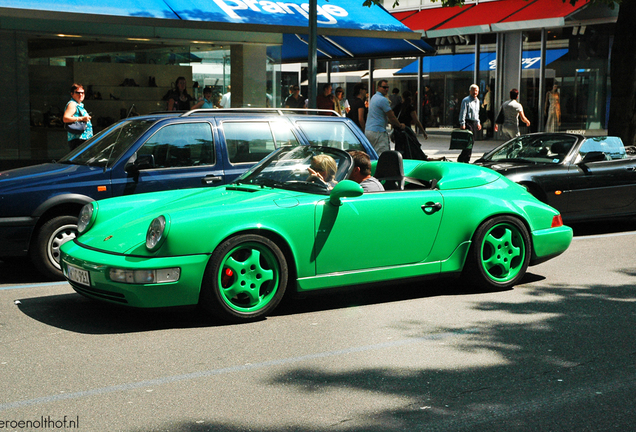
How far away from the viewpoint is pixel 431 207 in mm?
6516

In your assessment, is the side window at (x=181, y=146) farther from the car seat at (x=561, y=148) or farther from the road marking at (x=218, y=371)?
the car seat at (x=561, y=148)

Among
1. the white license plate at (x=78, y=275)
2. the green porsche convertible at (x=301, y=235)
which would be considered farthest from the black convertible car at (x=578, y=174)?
the white license plate at (x=78, y=275)

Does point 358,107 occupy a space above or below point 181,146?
above

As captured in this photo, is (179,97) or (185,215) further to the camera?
(179,97)

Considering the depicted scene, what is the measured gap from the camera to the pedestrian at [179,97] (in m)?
16.4

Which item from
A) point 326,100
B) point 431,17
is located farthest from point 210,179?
point 431,17

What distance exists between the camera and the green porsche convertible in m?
5.50

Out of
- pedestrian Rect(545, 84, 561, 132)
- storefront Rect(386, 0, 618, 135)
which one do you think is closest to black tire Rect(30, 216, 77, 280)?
storefront Rect(386, 0, 618, 135)

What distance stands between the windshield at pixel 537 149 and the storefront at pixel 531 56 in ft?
42.8

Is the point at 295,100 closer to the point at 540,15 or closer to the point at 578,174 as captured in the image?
the point at 578,174

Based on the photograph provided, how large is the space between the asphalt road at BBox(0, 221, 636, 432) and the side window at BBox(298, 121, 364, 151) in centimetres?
223

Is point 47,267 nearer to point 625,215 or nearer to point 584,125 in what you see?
point 625,215

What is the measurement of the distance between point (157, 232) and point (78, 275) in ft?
2.41

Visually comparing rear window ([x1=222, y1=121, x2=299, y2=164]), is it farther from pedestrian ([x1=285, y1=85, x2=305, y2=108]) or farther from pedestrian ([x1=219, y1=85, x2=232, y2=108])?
pedestrian ([x1=285, y1=85, x2=305, y2=108])
